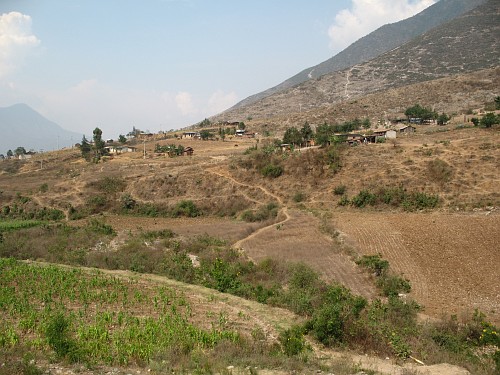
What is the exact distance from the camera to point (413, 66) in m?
99.5

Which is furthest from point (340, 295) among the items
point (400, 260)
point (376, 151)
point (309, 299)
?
point (376, 151)

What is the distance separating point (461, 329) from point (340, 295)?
3.63 metres

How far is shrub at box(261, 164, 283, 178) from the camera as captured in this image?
133 feet

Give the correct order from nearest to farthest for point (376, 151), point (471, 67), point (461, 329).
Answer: point (461, 329)
point (376, 151)
point (471, 67)

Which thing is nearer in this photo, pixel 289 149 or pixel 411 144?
pixel 411 144

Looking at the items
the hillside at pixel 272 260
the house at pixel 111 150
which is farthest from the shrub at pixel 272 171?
the house at pixel 111 150

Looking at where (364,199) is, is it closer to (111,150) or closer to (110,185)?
(110,185)

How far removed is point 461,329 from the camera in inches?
509

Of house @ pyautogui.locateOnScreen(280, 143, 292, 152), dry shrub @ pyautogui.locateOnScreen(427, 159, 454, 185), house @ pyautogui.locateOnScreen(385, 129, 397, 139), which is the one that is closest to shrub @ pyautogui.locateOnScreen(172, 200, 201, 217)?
house @ pyautogui.locateOnScreen(280, 143, 292, 152)

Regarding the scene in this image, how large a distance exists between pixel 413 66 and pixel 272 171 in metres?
72.9

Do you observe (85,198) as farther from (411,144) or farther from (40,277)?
(411,144)

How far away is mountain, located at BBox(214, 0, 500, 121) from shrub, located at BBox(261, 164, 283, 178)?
52.3 metres

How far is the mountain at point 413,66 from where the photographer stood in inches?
3669

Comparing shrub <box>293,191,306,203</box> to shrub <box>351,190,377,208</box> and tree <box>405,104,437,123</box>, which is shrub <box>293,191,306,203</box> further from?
tree <box>405,104,437,123</box>
